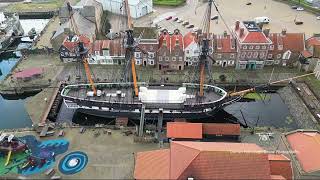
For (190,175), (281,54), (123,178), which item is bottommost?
(123,178)

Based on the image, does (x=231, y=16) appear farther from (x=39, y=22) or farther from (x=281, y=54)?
(x=39, y=22)

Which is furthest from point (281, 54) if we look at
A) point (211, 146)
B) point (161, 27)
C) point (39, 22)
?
point (39, 22)

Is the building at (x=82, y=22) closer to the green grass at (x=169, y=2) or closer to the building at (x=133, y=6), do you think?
the building at (x=133, y=6)

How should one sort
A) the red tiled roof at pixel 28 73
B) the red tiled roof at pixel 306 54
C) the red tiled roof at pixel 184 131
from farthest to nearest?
1. the red tiled roof at pixel 306 54
2. the red tiled roof at pixel 28 73
3. the red tiled roof at pixel 184 131

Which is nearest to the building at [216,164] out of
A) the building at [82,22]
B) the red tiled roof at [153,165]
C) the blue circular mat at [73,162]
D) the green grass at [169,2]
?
the red tiled roof at [153,165]

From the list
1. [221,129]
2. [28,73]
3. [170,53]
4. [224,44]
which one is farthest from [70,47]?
[221,129]
